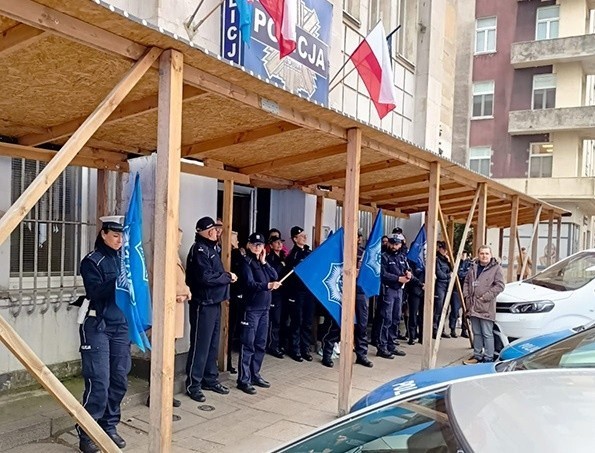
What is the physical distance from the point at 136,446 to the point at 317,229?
4741mm

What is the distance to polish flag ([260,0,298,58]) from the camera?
6738 millimetres

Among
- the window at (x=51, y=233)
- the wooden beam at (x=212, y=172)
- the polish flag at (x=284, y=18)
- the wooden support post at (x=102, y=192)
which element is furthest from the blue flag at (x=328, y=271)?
the polish flag at (x=284, y=18)

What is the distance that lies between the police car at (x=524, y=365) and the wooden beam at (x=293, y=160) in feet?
8.41

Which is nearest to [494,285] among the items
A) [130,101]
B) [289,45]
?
[289,45]

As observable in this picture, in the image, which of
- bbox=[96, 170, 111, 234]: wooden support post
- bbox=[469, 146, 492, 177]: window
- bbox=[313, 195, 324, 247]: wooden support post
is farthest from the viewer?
bbox=[469, 146, 492, 177]: window

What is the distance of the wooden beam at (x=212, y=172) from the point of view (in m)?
5.76

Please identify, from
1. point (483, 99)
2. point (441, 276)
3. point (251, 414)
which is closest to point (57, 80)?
point (251, 414)

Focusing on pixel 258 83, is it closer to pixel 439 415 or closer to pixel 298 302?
pixel 439 415

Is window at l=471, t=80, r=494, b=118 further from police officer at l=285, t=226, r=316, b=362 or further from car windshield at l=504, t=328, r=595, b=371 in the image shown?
car windshield at l=504, t=328, r=595, b=371

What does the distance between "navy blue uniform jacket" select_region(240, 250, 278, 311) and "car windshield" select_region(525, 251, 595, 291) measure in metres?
4.68

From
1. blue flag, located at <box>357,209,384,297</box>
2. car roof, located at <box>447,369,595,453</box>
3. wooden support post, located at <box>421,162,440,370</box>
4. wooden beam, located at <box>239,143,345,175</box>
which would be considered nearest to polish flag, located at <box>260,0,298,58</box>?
wooden beam, located at <box>239,143,345,175</box>

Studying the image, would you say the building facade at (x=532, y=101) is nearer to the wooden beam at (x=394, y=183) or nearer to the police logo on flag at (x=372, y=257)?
the wooden beam at (x=394, y=183)

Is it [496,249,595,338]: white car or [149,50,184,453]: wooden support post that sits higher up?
[149,50,184,453]: wooden support post

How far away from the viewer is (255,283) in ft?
19.6
